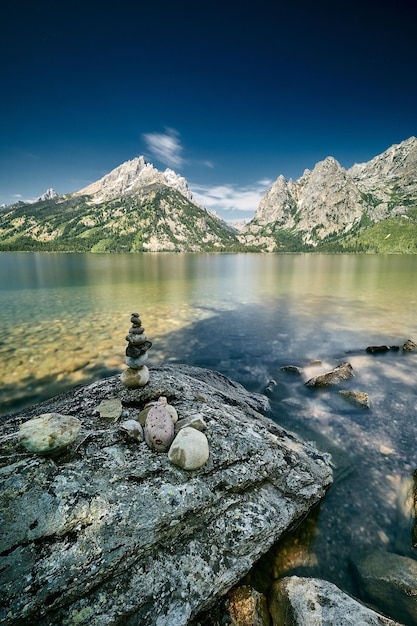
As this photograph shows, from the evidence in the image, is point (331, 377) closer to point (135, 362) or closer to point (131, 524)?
point (135, 362)

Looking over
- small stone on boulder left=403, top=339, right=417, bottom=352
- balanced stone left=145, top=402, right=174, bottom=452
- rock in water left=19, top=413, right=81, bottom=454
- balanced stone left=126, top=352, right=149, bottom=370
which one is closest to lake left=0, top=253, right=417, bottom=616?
small stone on boulder left=403, top=339, right=417, bottom=352

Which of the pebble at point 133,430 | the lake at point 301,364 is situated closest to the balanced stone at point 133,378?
the pebble at point 133,430

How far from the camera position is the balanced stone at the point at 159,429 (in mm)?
5535

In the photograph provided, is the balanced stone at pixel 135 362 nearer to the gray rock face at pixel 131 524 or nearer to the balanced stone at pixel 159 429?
the gray rock face at pixel 131 524

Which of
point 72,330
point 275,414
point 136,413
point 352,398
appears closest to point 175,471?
point 136,413

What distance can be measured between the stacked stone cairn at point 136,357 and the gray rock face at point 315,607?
17.4 feet

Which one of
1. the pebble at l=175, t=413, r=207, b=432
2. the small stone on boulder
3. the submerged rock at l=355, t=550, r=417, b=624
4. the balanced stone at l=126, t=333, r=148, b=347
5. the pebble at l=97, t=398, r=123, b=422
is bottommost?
the submerged rock at l=355, t=550, r=417, b=624

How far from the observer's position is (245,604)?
176 inches

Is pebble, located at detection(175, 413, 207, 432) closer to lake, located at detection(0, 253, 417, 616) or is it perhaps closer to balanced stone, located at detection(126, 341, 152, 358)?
balanced stone, located at detection(126, 341, 152, 358)

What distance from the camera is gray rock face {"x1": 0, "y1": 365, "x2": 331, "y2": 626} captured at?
3.59 m

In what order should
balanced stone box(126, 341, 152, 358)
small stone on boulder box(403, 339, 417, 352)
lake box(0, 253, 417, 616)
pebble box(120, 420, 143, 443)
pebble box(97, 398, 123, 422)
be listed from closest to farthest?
pebble box(120, 420, 143, 443), pebble box(97, 398, 123, 422), lake box(0, 253, 417, 616), balanced stone box(126, 341, 152, 358), small stone on boulder box(403, 339, 417, 352)

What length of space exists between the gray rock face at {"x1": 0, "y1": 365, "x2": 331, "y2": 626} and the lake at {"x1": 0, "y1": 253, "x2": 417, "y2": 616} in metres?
1.15

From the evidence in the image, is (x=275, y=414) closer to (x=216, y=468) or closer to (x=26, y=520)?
(x=216, y=468)

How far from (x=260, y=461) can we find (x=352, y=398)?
24.9 feet
